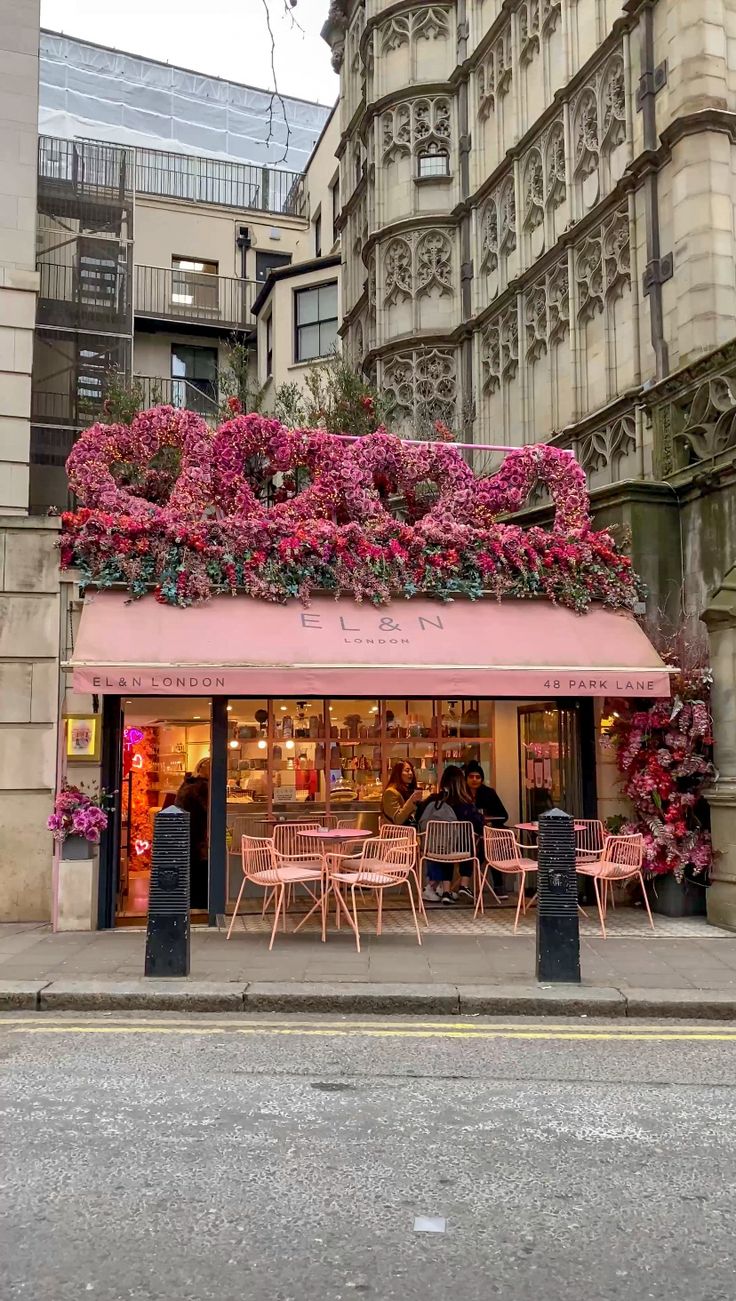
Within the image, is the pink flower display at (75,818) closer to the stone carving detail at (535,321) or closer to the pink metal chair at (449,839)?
the pink metal chair at (449,839)

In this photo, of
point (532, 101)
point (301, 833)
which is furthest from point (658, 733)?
point (532, 101)

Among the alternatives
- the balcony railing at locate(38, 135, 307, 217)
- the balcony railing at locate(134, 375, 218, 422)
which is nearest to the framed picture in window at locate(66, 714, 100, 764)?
the balcony railing at locate(134, 375, 218, 422)

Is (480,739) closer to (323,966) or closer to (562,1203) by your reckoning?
(323,966)

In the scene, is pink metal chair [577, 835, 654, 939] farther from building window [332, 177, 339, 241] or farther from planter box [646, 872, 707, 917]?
building window [332, 177, 339, 241]

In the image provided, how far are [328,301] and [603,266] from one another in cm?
1161

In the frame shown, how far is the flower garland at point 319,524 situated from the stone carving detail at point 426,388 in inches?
274

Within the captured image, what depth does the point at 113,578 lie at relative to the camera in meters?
10.8

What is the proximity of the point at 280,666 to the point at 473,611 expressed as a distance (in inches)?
99.9

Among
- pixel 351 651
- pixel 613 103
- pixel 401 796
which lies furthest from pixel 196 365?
pixel 351 651

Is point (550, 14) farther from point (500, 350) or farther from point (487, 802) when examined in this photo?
point (487, 802)

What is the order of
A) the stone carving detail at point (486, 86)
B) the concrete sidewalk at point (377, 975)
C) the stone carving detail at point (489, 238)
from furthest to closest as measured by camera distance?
1. the stone carving detail at point (486, 86)
2. the stone carving detail at point (489, 238)
3. the concrete sidewalk at point (377, 975)

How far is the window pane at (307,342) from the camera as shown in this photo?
81.4 ft

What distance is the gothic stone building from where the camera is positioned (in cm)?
1229

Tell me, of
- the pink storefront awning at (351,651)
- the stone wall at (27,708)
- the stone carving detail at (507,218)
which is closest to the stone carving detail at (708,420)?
the pink storefront awning at (351,651)
